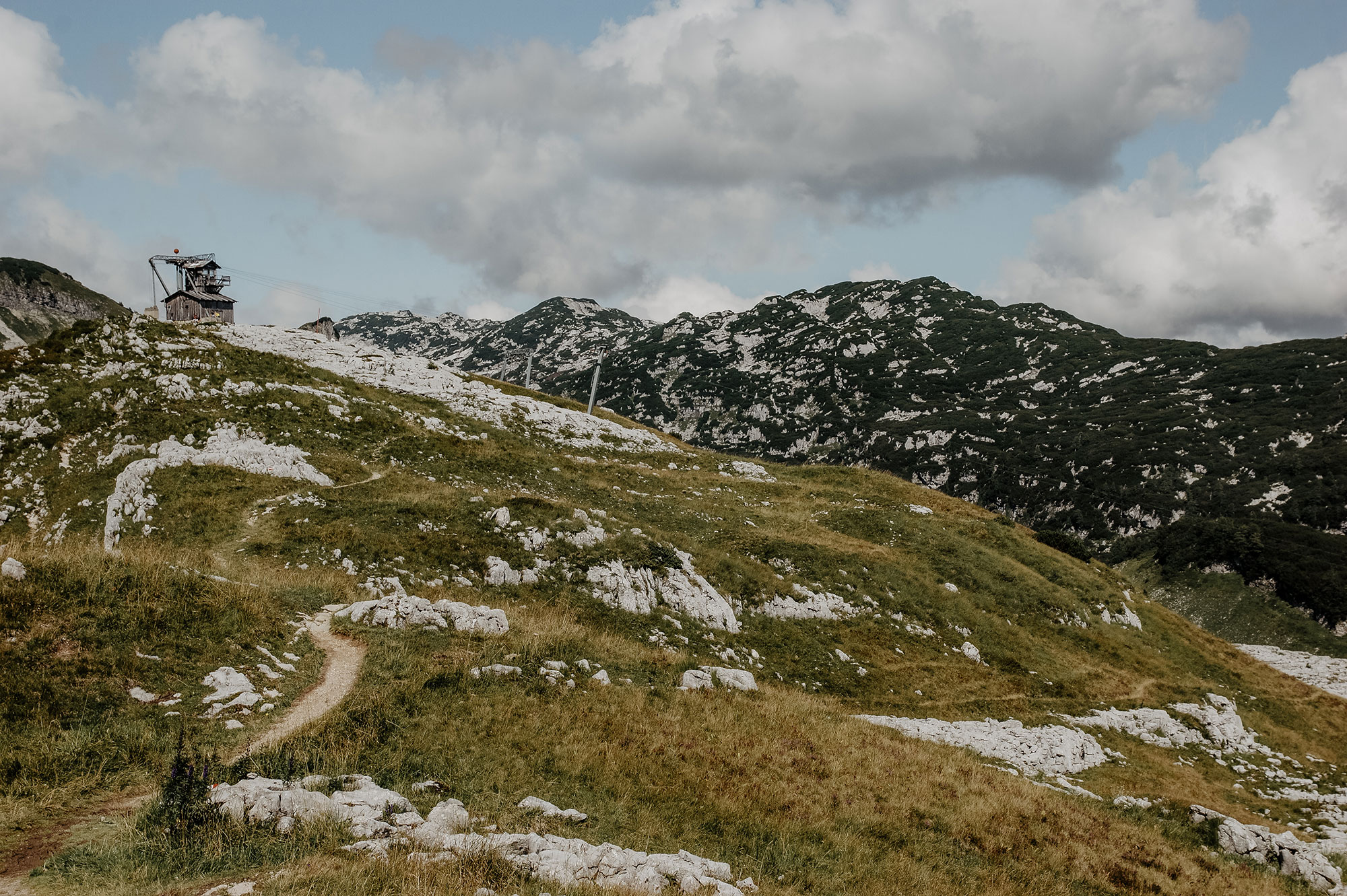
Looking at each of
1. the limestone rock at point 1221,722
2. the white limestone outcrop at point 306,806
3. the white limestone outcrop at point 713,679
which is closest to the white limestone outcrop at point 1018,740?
the white limestone outcrop at point 713,679

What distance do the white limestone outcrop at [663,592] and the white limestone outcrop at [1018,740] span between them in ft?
31.4

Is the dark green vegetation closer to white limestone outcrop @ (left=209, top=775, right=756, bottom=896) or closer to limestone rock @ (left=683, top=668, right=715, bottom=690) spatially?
limestone rock @ (left=683, top=668, right=715, bottom=690)

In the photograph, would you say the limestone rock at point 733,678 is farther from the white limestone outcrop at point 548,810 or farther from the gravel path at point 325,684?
the gravel path at point 325,684

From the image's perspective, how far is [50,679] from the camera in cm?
1298

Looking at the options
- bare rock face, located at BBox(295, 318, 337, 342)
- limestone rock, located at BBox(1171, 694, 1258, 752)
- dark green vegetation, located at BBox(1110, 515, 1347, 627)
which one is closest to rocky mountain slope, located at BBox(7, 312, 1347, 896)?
limestone rock, located at BBox(1171, 694, 1258, 752)

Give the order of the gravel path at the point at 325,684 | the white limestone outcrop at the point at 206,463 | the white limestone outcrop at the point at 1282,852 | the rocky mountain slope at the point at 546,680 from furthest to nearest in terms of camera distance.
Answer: the white limestone outcrop at the point at 206,463 → the white limestone outcrop at the point at 1282,852 → the gravel path at the point at 325,684 → the rocky mountain slope at the point at 546,680

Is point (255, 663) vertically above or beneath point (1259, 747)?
above

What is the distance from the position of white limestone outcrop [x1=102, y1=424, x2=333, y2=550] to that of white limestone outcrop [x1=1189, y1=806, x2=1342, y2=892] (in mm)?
44527

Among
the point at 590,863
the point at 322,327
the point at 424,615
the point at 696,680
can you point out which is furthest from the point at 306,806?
the point at 322,327

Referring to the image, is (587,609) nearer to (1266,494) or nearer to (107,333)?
(107,333)

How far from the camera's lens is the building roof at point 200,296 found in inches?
3538

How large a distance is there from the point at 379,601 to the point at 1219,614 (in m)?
138

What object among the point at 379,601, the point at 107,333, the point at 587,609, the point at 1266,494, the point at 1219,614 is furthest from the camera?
the point at 1266,494

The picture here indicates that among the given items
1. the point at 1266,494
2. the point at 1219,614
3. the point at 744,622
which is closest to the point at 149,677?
the point at 744,622
